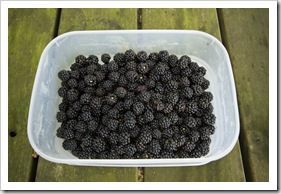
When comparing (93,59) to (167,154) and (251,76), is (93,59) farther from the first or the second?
(251,76)

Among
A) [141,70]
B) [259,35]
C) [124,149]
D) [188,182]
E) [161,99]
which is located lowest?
[188,182]

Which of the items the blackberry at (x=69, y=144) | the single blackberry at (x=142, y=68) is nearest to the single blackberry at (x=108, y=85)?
the single blackberry at (x=142, y=68)

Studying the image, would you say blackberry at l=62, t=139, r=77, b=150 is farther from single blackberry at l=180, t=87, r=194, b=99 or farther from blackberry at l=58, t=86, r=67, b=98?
single blackberry at l=180, t=87, r=194, b=99

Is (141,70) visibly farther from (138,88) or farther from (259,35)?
(259,35)

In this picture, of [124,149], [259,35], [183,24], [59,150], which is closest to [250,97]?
[259,35]

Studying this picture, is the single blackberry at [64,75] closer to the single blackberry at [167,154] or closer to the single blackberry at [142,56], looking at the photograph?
the single blackberry at [142,56]

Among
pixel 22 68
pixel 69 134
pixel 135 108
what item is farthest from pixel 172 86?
pixel 22 68
